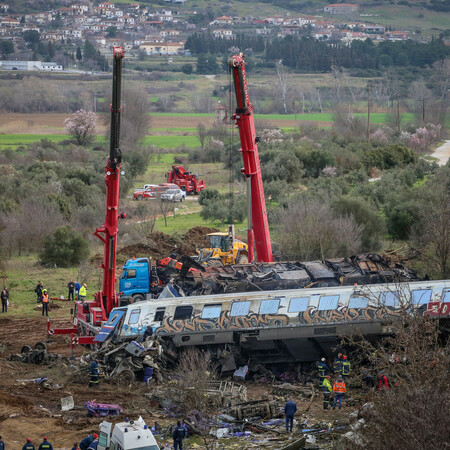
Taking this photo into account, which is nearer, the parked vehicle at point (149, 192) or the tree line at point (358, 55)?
the parked vehicle at point (149, 192)

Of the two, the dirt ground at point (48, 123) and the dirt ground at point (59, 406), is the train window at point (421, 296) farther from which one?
the dirt ground at point (48, 123)

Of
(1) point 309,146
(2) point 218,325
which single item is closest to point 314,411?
(2) point 218,325

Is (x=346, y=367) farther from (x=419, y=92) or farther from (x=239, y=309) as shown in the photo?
(x=419, y=92)

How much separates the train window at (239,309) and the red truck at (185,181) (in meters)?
44.4

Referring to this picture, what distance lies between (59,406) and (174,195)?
4340cm

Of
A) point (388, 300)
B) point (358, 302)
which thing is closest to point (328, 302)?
point (358, 302)

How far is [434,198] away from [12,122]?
92.5m

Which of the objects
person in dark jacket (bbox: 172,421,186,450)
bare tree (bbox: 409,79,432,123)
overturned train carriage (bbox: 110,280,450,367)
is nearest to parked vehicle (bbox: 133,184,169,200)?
overturned train carriage (bbox: 110,280,450,367)

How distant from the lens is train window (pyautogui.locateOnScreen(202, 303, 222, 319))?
25.2 metres

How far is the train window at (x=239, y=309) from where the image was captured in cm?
2520

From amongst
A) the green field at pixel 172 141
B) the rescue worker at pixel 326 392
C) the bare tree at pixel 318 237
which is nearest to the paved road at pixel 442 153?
the green field at pixel 172 141

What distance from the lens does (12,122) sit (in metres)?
127

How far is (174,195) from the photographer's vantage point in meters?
65.8

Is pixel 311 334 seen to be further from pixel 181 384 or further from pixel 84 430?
pixel 84 430
